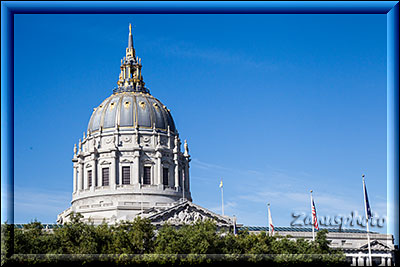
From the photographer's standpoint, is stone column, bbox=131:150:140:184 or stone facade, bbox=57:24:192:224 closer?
stone facade, bbox=57:24:192:224

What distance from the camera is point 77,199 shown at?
131 metres

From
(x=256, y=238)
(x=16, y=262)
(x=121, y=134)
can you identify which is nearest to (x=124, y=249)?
(x=256, y=238)

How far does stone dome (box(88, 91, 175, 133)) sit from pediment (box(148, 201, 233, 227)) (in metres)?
23.7

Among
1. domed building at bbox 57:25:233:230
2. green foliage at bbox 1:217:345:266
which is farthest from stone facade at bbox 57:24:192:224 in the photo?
green foliage at bbox 1:217:345:266

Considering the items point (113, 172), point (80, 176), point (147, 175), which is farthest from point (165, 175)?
point (80, 176)

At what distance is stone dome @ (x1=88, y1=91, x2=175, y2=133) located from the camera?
135m

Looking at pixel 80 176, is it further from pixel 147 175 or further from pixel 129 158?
pixel 147 175

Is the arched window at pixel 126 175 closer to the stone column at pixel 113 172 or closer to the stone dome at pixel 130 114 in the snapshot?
the stone column at pixel 113 172

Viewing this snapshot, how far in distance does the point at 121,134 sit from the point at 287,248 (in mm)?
53907

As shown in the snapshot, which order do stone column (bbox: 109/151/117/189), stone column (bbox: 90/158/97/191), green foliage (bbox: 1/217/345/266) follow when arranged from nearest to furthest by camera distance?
green foliage (bbox: 1/217/345/266)
stone column (bbox: 109/151/117/189)
stone column (bbox: 90/158/97/191)

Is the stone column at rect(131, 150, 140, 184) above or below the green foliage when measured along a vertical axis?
above

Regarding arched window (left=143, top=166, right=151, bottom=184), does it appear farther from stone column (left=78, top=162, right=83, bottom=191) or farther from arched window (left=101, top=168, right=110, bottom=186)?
stone column (left=78, top=162, right=83, bottom=191)

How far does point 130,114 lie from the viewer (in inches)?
5305

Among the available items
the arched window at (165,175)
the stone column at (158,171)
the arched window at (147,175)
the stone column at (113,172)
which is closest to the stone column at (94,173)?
the stone column at (113,172)
